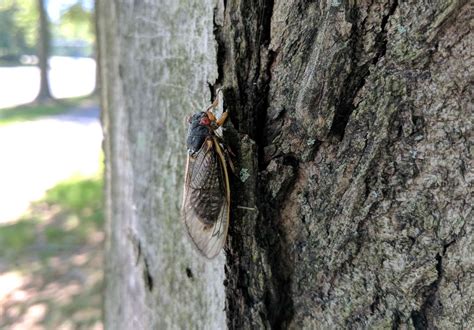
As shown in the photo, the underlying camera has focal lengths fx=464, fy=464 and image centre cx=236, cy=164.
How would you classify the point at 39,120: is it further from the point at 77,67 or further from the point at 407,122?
the point at 77,67

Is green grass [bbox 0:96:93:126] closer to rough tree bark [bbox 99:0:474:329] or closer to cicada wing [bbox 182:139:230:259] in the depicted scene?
cicada wing [bbox 182:139:230:259]

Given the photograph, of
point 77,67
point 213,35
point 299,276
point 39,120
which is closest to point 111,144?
point 213,35

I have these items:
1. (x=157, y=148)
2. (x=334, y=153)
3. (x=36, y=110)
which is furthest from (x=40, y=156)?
(x=334, y=153)

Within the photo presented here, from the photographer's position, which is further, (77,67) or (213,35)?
(77,67)

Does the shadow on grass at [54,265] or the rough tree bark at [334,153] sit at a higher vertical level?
the rough tree bark at [334,153]

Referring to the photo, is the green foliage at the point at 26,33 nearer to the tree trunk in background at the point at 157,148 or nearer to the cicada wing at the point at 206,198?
the tree trunk in background at the point at 157,148

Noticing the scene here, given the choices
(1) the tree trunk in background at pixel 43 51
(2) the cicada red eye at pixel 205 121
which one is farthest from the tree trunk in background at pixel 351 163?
(1) the tree trunk in background at pixel 43 51

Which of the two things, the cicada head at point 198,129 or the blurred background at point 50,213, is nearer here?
the cicada head at point 198,129

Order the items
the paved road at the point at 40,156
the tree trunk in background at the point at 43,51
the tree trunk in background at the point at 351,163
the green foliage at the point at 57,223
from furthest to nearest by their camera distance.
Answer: the tree trunk in background at the point at 43,51
the paved road at the point at 40,156
the green foliage at the point at 57,223
the tree trunk in background at the point at 351,163

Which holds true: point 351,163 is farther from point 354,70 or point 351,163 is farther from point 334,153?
point 354,70
